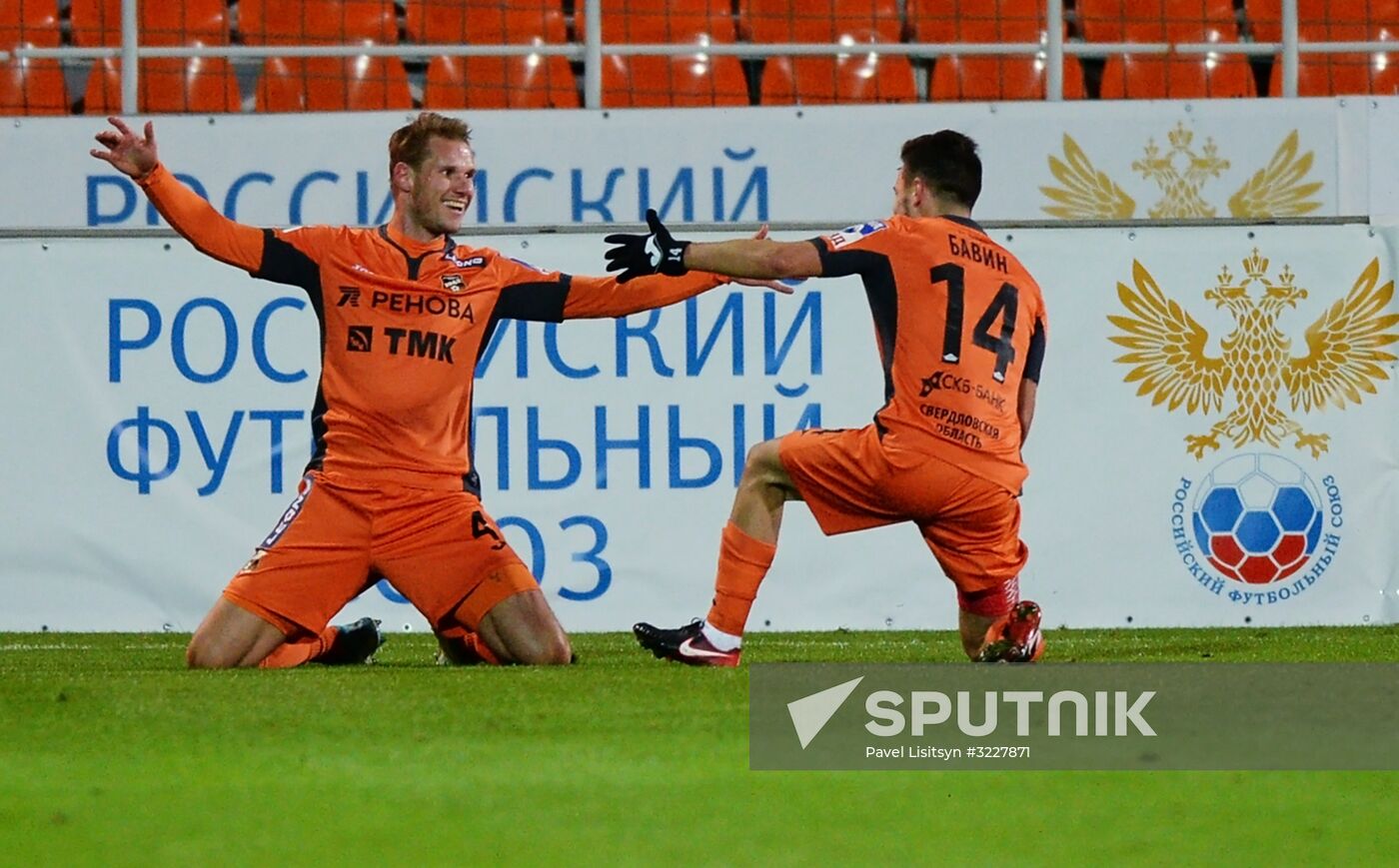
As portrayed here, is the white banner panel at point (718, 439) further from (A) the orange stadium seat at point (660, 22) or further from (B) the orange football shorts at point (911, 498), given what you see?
(A) the orange stadium seat at point (660, 22)

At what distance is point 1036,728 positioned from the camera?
4215 mm

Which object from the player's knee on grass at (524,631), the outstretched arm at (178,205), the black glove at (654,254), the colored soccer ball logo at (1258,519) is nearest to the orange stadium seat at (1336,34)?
the colored soccer ball logo at (1258,519)

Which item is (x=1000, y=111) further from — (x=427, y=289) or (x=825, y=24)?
(x=427, y=289)

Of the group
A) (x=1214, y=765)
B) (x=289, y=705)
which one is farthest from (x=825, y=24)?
(x=1214, y=765)

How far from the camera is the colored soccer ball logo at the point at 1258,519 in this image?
25.8 ft

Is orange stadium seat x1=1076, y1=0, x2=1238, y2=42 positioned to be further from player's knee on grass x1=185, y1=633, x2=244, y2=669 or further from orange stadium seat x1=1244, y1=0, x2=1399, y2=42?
player's knee on grass x1=185, y1=633, x2=244, y2=669

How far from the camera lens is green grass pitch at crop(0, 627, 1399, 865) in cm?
311

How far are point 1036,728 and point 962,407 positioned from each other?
1.77 m

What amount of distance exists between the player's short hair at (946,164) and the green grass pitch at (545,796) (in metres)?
1.84

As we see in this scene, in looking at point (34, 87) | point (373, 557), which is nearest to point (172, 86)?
point (34, 87)

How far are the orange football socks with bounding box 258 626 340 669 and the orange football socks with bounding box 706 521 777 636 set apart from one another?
4.16 feet

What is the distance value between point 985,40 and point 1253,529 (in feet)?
12.4

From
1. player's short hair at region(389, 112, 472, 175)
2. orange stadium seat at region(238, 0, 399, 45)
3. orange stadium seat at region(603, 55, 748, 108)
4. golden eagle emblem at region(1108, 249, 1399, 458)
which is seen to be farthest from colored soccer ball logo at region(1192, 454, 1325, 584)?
orange stadium seat at region(238, 0, 399, 45)

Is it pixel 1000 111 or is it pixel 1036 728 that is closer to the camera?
pixel 1036 728
